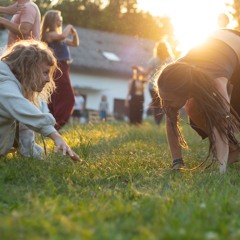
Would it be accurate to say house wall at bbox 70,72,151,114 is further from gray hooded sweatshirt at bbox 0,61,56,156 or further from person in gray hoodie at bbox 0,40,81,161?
gray hooded sweatshirt at bbox 0,61,56,156

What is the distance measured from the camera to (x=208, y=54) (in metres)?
4.84

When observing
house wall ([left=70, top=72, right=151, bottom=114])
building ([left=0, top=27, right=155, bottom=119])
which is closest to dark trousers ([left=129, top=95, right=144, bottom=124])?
building ([left=0, top=27, right=155, bottom=119])

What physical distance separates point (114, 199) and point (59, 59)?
17.5 ft

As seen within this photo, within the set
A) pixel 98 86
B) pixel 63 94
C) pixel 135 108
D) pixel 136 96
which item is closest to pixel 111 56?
pixel 98 86

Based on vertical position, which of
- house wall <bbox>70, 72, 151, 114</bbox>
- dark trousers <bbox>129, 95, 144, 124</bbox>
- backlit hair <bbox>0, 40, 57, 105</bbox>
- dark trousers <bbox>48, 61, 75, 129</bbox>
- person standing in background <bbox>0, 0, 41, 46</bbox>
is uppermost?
backlit hair <bbox>0, 40, 57, 105</bbox>

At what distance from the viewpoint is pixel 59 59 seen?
27.1 ft

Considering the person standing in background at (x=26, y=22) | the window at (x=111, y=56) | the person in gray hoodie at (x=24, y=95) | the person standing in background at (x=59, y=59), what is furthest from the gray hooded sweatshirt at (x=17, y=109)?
the window at (x=111, y=56)

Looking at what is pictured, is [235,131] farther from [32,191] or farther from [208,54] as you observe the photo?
[32,191]

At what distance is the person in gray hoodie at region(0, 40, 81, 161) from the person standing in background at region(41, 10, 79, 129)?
328 cm

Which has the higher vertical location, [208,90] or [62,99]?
[208,90]

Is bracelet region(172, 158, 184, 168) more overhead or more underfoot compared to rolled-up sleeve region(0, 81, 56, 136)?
more underfoot

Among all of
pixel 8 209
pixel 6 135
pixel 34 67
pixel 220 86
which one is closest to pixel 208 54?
pixel 220 86

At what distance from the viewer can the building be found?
39.1 m

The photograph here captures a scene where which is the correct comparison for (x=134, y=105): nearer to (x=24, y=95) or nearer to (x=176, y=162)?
(x=176, y=162)
